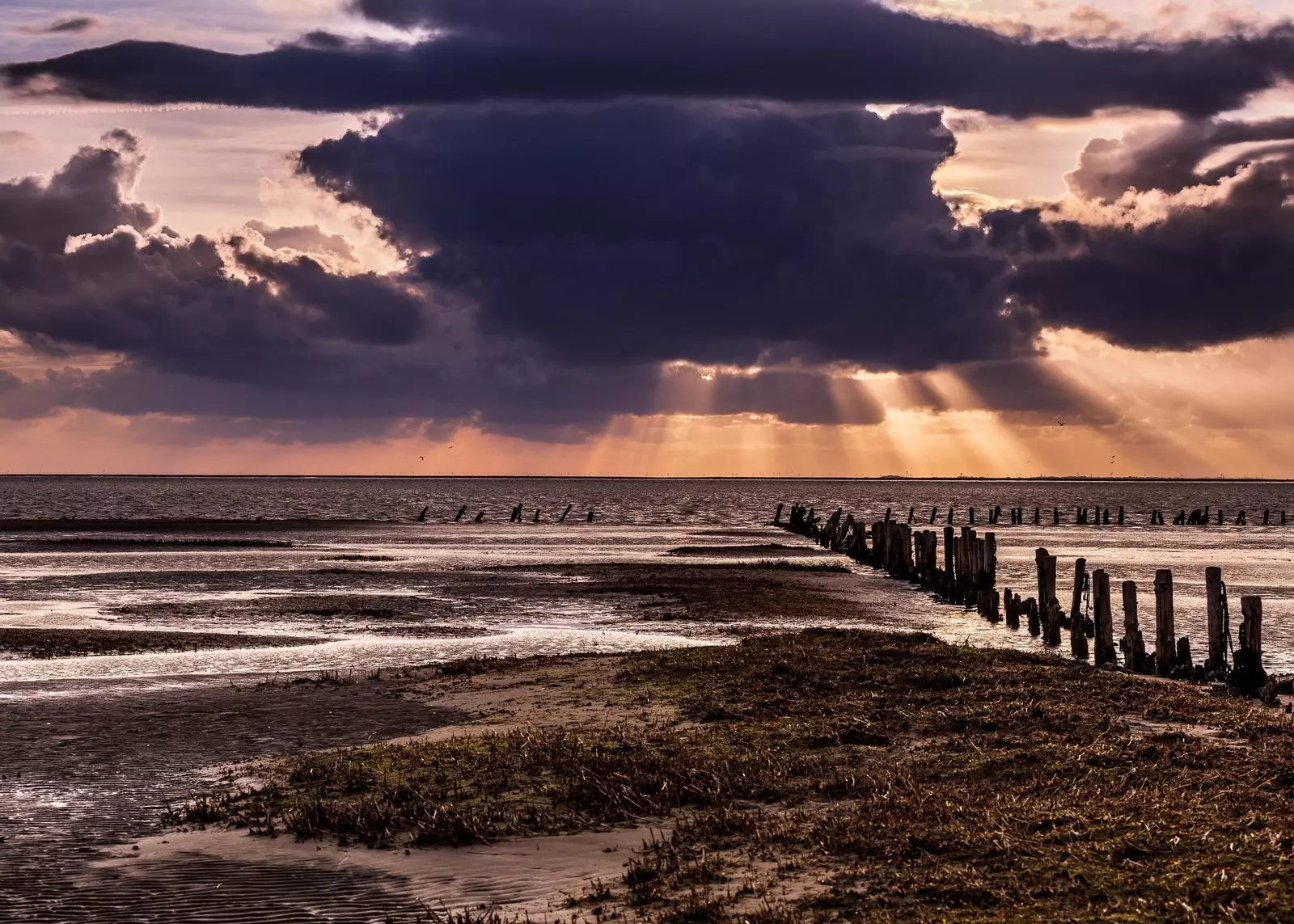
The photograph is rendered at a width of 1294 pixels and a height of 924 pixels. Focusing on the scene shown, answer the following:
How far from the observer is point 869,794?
1119 cm

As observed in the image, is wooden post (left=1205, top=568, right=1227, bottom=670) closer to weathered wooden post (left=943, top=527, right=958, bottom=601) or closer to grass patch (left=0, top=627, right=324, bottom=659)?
weathered wooden post (left=943, top=527, right=958, bottom=601)

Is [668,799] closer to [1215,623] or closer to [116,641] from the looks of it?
[1215,623]

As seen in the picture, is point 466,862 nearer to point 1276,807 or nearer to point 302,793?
point 302,793

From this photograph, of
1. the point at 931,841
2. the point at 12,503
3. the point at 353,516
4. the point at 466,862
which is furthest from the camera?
the point at 12,503

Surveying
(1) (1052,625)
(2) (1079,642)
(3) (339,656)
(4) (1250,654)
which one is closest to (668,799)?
(4) (1250,654)

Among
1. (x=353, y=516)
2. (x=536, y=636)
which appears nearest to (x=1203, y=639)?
(x=536, y=636)

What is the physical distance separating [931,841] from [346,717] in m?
9.32

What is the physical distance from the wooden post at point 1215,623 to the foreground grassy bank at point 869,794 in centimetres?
463

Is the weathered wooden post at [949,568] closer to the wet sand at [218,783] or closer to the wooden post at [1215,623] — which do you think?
the wooden post at [1215,623]

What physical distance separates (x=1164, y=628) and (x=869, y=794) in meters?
14.6

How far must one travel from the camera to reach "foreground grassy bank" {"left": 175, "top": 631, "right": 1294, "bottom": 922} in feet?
27.2

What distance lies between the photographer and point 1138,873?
8.32m

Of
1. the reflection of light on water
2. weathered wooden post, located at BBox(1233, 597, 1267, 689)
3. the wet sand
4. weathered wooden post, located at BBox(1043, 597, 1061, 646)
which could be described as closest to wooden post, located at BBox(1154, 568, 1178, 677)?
weathered wooden post, located at BBox(1233, 597, 1267, 689)

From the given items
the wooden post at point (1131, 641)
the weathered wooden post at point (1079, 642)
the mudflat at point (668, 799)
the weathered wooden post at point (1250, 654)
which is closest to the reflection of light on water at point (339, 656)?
the mudflat at point (668, 799)
